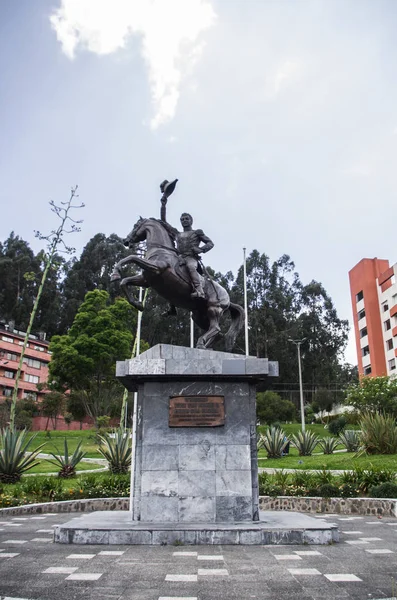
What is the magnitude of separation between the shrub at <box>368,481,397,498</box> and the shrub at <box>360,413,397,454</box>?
7270mm

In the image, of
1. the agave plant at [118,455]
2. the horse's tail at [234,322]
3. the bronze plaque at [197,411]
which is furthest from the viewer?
the agave plant at [118,455]

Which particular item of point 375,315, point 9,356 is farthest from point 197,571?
point 9,356

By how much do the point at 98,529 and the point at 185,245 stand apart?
Answer: 5.13 metres

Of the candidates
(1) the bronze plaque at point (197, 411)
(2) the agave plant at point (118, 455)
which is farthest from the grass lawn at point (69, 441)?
(1) the bronze plaque at point (197, 411)

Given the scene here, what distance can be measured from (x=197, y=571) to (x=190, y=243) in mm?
5816

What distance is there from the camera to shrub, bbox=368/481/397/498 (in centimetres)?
1143

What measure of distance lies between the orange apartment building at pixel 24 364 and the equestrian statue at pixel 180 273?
44492mm

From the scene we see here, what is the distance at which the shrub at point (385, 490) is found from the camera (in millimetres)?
11430

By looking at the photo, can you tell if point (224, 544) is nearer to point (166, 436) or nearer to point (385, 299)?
point (166, 436)

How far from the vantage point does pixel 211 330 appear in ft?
31.0

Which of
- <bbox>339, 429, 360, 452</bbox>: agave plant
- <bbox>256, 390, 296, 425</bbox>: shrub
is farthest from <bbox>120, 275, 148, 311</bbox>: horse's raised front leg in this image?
<bbox>256, 390, 296, 425</bbox>: shrub

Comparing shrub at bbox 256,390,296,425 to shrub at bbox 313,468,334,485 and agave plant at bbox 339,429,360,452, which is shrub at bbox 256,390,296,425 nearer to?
agave plant at bbox 339,429,360,452

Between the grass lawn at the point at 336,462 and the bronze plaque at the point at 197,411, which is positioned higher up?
the bronze plaque at the point at 197,411

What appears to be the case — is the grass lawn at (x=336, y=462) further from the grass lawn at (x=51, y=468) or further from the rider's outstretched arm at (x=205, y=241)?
the rider's outstretched arm at (x=205, y=241)
